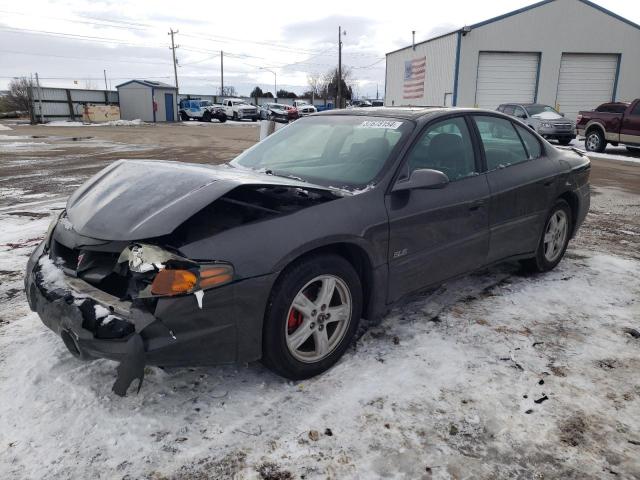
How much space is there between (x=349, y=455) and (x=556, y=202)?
3.32 metres

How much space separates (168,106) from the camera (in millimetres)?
41250

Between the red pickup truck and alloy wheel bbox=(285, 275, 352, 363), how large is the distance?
637 inches

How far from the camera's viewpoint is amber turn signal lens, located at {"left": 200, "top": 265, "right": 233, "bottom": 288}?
91.7 inches

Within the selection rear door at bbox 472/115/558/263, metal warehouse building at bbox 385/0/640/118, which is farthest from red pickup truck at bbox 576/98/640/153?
rear door at bbox 472/115/558/263

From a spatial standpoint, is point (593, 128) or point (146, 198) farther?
point (593, 128)

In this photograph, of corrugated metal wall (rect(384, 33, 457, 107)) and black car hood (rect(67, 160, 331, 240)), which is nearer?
black car hood (rect(67, 160, 331, 240))

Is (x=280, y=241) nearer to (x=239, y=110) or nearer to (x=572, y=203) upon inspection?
(x=572, y=203)

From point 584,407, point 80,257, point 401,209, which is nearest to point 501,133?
point 401,209

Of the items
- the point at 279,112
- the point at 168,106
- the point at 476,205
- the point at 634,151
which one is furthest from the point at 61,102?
the point at 476,205

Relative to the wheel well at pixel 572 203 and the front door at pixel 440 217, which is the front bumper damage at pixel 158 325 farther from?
the wheel well at pixel 572 203

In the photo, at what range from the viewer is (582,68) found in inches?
1113

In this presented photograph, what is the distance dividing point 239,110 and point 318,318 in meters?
41.2

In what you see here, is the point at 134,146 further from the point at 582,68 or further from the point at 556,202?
the point at 582,68

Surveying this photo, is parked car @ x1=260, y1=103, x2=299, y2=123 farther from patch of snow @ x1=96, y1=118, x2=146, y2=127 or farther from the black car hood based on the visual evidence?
the black car hood
